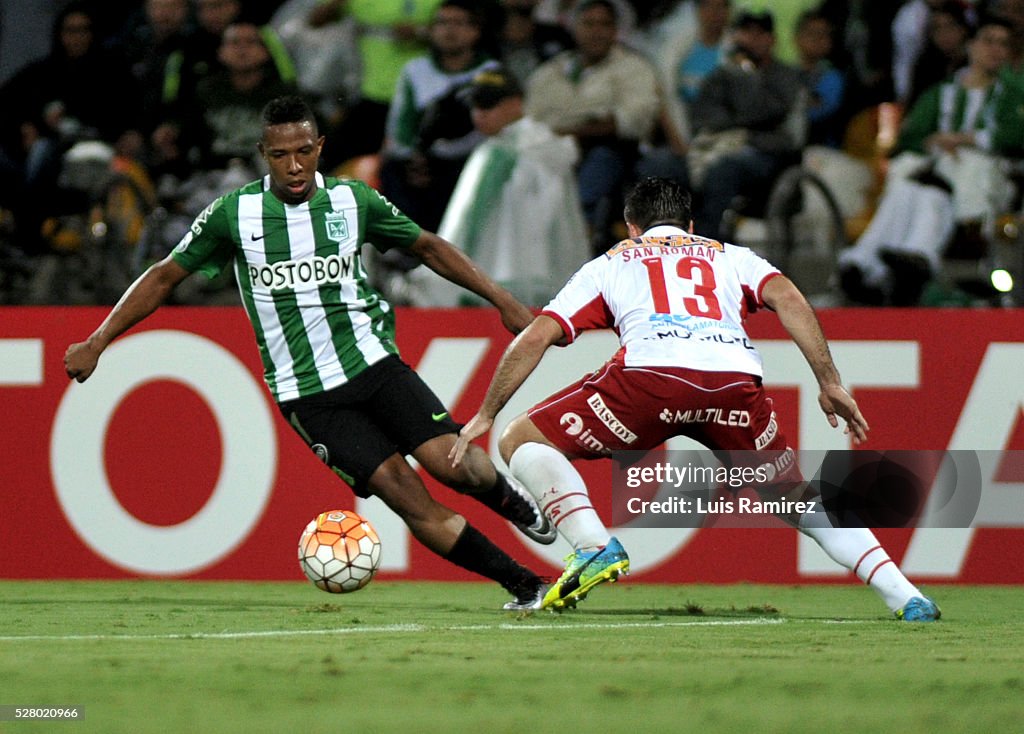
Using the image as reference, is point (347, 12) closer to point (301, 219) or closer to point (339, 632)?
point (301, 219)

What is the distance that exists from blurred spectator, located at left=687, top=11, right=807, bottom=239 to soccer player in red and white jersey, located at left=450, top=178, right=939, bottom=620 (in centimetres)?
402

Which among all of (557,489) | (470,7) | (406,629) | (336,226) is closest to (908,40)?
(470,7)

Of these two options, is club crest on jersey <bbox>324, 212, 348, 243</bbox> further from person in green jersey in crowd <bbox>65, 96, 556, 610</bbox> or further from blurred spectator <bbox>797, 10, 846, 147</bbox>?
blurred spectator <bbox>797, 10, 846, 147</bbox>

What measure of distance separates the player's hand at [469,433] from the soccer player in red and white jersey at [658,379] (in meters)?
0.02

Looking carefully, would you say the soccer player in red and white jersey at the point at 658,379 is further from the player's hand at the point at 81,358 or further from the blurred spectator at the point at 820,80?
the blurred spectator at the point at 820,80

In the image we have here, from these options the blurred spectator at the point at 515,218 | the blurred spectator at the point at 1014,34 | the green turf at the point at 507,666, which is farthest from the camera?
the blurred spectator at the point at 1014,34

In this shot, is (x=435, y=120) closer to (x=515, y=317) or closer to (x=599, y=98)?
(x=599, y=98)

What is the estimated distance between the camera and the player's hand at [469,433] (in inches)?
258

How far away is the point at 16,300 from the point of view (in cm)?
1087

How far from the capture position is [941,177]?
11.0 metres

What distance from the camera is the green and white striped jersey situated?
292 inches

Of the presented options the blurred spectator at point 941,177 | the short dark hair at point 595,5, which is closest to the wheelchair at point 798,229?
the blurred spectator at point 941,177

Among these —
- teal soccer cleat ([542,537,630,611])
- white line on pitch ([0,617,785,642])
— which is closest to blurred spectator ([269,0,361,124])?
teal soccer cleat ([542,537,630,611])

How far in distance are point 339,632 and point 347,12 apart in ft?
22.3
